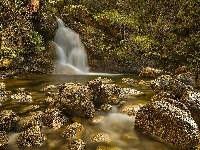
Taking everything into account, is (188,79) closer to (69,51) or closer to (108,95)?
(108,95)

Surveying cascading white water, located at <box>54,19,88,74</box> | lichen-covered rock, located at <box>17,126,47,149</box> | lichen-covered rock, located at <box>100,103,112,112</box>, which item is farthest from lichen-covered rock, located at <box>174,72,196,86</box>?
lichen-covered rock, located at <box>17,126,47,149</box>

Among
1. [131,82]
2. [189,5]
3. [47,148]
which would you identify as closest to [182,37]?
[189,5]

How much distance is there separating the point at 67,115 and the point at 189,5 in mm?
17783

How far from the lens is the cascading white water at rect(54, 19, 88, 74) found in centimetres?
1840

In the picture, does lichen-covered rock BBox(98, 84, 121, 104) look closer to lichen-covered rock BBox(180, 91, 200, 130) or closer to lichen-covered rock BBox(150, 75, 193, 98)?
lichen-covered rock BBox(150, 75, 193, 98)

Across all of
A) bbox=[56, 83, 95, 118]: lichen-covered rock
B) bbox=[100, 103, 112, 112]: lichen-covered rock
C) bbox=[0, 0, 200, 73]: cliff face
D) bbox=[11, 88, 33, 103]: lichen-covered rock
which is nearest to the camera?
bbox=[56, 83, 95, 118]: lichen-covered rock

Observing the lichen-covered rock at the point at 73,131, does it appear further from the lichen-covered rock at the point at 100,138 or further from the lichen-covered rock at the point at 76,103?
the lichen-covered rock at the point at 76,103

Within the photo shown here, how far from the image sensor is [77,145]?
5.51m

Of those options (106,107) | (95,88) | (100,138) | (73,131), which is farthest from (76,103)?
(95,88)

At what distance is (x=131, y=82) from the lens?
44.5 feet

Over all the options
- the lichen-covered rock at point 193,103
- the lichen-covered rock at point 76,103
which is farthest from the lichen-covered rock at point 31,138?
the lichen-covered rock at point 193,103

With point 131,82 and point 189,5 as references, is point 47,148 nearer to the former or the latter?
point 131,82

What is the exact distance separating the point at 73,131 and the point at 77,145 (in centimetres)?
82

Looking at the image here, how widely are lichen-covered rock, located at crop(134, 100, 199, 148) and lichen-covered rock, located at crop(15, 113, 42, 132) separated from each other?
2796 millimetres
